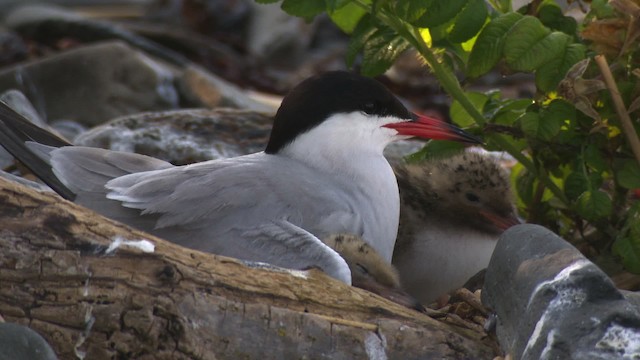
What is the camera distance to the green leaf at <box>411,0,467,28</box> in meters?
3.85

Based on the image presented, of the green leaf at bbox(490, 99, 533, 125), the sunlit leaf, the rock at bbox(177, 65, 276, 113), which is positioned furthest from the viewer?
the rock at bbox(177, 65, 276, 113)

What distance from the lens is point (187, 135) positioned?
550 cm

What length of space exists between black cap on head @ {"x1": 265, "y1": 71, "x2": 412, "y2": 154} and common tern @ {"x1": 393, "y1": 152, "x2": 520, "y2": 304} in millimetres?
528

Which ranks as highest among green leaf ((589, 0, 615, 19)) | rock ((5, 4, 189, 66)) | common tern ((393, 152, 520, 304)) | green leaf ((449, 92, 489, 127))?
green leaf ((589, 0, 615, 19))

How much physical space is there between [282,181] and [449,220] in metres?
0.84

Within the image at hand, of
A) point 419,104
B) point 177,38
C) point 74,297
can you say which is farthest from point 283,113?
point 177,38

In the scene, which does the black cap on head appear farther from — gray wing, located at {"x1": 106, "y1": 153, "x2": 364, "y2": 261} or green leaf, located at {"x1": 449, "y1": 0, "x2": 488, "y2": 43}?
green leaf, located at {"x1": 449, "y1": 0, "x2": 488, "y2": 43}

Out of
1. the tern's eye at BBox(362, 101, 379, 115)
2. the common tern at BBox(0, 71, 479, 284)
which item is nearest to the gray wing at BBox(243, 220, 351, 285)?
the common tern at BBox(0, 71, 479, 284)

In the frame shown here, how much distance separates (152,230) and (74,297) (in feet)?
2.28

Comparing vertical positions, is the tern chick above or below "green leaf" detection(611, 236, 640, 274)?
above

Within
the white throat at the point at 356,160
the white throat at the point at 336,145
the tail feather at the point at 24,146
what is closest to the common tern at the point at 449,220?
the white throat at the point at 356,160

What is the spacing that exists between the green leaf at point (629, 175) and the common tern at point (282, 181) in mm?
525

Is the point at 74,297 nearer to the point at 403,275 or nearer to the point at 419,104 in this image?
the point at 403,275

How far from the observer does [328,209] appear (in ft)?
12.6
